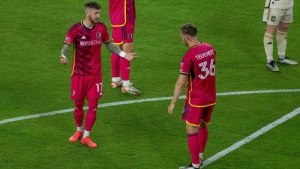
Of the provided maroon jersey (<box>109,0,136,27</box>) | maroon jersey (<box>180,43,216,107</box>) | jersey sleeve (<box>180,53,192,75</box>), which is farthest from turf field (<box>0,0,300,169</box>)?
jersey sleeve (<box>180,53,192,75</box>)

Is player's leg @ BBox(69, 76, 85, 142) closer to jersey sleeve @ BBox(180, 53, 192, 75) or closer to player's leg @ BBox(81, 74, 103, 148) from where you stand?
player's leg @ BBox(81, 74, 103, 148)

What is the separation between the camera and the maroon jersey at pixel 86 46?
1158cm

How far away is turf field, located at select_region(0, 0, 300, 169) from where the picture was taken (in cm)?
1167

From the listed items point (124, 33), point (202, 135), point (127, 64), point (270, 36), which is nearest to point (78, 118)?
point (202, 135)

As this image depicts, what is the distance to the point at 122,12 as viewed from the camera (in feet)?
45.4

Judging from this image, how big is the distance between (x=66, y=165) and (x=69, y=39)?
5.95 feet

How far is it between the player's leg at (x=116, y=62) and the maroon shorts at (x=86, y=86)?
2.26m

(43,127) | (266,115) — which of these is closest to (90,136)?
(43,127)

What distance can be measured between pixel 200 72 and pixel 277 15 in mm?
4550

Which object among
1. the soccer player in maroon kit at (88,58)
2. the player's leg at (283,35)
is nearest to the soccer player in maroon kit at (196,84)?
the soccer player in maroon kit at (88,58)

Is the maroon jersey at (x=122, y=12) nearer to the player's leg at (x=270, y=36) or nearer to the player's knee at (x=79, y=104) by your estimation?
the player's knee at (x=79, y=104)

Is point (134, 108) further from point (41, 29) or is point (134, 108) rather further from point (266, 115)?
point (41, 29)

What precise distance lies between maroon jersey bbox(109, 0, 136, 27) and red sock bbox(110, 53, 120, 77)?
57cm

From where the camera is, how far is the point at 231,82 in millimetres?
14523
